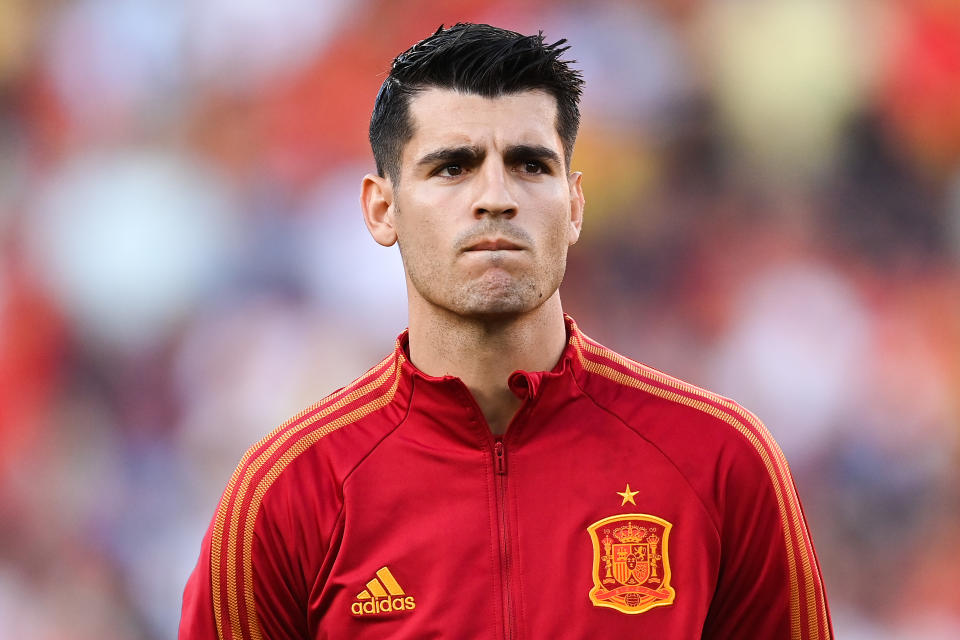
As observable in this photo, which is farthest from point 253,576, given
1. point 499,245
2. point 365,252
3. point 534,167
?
point 365,252

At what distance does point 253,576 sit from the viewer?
73.2 inches

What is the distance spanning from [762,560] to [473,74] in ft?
2.92

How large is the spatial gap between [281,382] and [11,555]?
1.10 m

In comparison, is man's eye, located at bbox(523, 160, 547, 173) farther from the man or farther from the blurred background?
the blurred background

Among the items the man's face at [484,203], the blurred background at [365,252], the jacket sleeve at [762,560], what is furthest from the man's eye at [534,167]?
the blurred background at [365,252]

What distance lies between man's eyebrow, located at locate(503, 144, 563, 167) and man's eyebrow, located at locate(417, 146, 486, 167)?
0.04 metres

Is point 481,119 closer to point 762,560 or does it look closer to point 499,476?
point 499,476

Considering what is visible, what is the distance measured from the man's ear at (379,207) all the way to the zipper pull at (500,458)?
413mm

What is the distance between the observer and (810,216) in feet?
15.1

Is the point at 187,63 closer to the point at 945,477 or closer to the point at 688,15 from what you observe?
the point at 688,15

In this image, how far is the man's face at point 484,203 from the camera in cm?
184

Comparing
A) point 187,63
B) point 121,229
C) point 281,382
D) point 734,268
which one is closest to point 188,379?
point 281,382

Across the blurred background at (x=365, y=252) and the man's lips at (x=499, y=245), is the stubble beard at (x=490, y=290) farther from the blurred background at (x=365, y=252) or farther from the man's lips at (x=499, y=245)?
the blurred background at (x=365, y=252)

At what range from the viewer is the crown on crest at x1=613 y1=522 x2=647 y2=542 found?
181 centimetres
